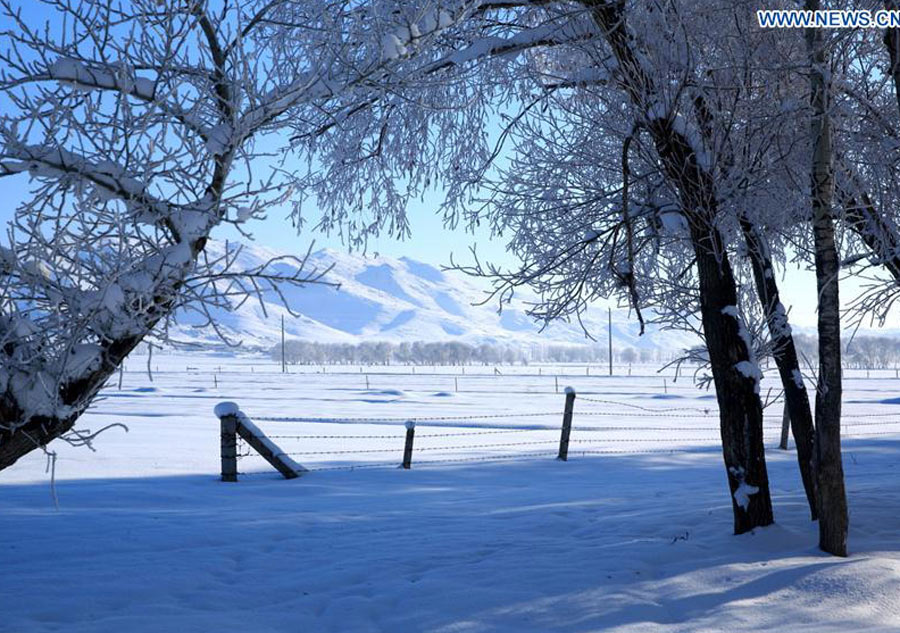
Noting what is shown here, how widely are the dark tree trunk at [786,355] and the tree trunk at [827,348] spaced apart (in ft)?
3.87

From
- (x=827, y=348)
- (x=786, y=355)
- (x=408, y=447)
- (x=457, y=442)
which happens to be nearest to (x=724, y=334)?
(x=827, y=348)

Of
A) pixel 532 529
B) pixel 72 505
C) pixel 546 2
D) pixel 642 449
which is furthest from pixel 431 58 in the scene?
pixel 642 449

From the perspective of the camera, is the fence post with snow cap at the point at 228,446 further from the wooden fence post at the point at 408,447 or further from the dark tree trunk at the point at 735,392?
the dark tree trunk at the point at 735,392

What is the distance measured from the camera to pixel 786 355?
7352 mm

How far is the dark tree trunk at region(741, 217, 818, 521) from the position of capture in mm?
7074

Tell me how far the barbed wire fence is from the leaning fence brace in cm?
1

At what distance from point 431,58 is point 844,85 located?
326 cm

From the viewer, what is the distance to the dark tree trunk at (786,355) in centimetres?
707

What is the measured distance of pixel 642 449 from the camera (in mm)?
17312

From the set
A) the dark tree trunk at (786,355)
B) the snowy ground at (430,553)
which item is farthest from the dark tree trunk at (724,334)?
the dark tree trunk at (786,355)

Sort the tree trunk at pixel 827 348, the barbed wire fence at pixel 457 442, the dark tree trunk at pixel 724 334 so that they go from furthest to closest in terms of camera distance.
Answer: the barbed wire fence at pixel 457 442
the dark tree trunk at pixel 724 334
the tree trunk at pixel 827 348

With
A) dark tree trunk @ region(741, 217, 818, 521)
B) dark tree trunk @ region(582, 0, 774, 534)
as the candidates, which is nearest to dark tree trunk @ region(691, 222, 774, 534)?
dark tree trunk @ region(582, 0, 774, 534)

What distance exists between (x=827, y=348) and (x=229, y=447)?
766cm

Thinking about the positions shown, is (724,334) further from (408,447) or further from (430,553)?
(408,447)
